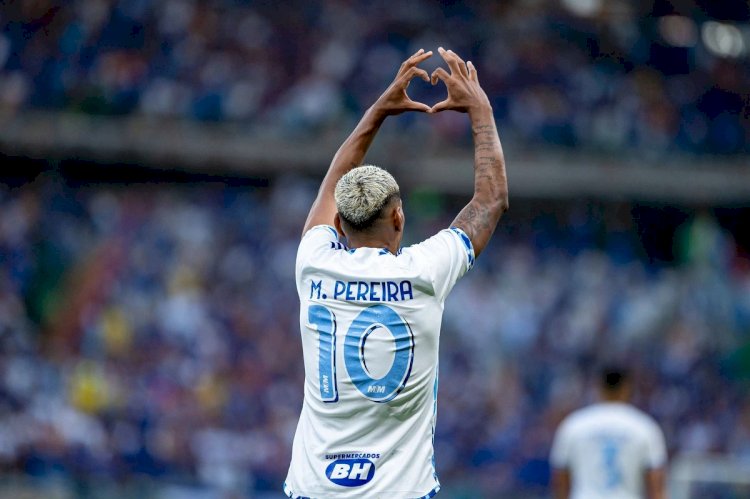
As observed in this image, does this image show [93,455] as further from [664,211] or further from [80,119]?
[664,211]

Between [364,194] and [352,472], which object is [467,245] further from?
[352,472]

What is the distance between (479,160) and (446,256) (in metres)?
0.43

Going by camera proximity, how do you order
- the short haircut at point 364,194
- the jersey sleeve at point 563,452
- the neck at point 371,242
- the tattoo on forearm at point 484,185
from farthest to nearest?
1. the jersey sleeve at point 563,452
2. the tattoo on forearm at point 484,185
3. the neck at point 371,242
4. the short haircut at point 364,194

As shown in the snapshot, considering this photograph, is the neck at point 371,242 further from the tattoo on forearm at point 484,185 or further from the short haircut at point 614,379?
the short haircut at point 614,379

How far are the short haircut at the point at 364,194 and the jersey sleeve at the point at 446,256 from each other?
0.61 ft

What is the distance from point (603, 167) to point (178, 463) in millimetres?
8303

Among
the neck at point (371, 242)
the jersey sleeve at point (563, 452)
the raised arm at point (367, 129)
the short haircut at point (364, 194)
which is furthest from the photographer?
the jersey sleeve at point (563, 452)

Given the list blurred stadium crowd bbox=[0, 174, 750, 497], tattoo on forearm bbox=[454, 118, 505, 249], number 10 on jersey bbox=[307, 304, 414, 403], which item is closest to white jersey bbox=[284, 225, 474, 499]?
number 10 on jersey bbox=[307, 304, 414, 403]

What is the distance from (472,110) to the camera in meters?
4.36

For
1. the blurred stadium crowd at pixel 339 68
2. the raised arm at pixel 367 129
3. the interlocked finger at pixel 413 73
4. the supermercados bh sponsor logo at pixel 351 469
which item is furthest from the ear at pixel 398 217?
the blurred stadium crowd at pixel 339 68

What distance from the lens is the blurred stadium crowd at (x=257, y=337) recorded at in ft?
50.2

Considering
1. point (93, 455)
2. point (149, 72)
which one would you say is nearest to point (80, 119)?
point (149, 72)

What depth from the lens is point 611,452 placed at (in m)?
7.82

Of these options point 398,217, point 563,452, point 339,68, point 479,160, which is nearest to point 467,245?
point 398,217
